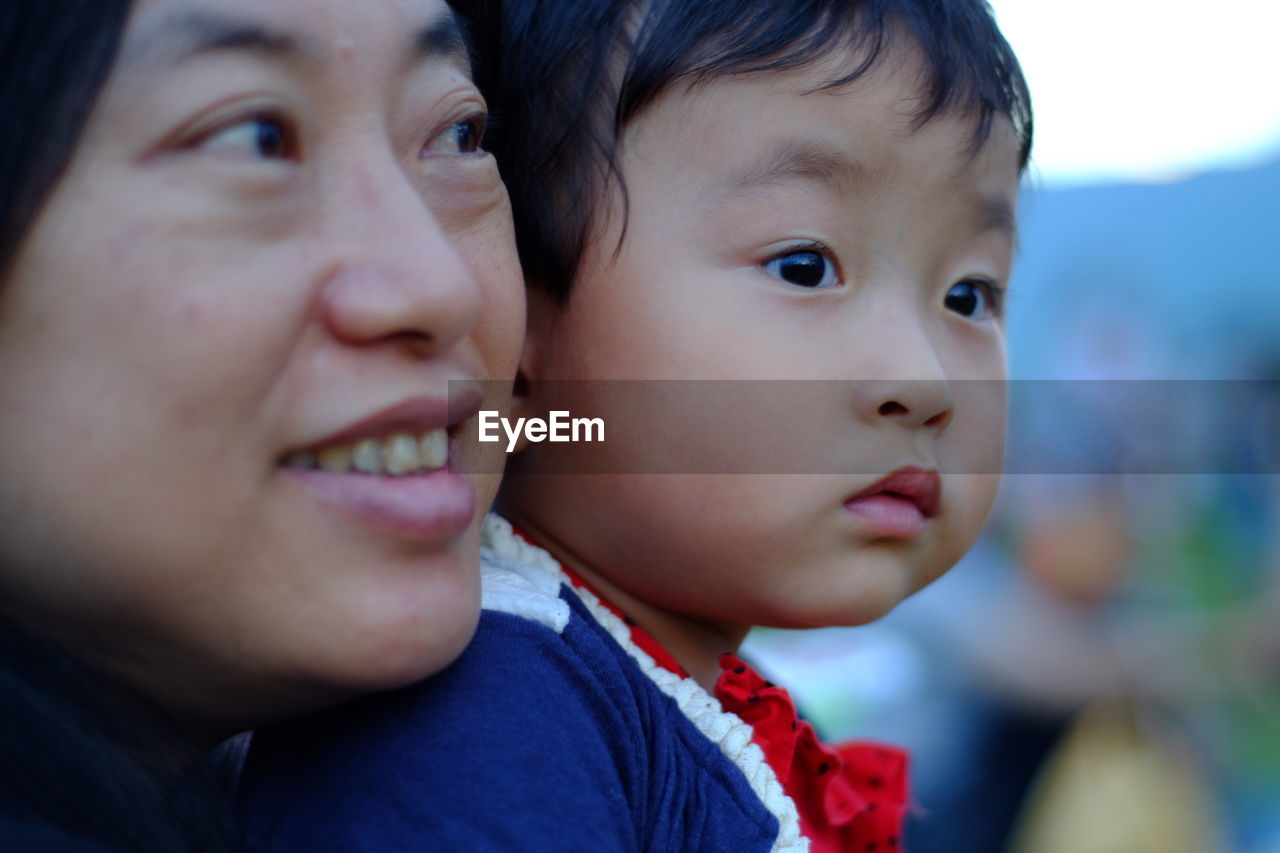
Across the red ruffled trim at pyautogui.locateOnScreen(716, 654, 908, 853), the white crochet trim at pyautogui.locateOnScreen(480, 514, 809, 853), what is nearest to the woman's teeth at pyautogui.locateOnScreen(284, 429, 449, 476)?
the white crochet trim at pyautogui.locateOnScreen(480, 514, 809, 853)

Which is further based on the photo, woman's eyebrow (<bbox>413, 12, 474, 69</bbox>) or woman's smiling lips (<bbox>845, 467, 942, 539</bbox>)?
woman's smiling lips (<bbox>845, 467, 942, 539</bbox>)

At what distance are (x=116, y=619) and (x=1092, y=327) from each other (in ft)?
14.9

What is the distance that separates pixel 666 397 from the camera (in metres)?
1.25

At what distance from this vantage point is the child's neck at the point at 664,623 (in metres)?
1.36

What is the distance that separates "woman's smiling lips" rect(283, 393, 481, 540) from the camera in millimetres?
889

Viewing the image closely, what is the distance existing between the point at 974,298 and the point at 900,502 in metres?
0.30

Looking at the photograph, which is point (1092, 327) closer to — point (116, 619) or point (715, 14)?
point (715, 14)

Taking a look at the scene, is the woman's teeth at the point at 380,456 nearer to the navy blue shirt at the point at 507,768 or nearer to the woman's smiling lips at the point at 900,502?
the navy blue shirt at the point at 507,768

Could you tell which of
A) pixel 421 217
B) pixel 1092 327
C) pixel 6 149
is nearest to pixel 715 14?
pixel 421 217

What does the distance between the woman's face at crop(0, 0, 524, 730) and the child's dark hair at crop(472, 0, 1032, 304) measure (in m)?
0.33

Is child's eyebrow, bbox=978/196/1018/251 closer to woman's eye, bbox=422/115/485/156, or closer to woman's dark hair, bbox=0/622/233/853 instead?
woman's eye, bbox=422/115/485/156

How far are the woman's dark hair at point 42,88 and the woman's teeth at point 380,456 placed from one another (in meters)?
0.24

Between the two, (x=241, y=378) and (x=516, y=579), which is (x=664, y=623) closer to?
(x=516, y=579)

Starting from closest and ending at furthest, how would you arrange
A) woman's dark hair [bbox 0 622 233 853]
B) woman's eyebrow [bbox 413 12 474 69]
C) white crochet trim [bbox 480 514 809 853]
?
1. woman's dark hair [bbox 0 622 233 853]
2. woman's eyebrow [bbox 413 12 474 69]
3. white crochet trim [bbox 480 514 809 853]
